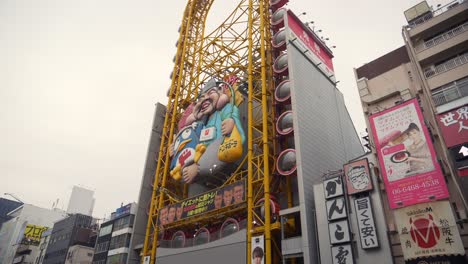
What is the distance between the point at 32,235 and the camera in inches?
3679

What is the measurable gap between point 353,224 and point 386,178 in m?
3.76

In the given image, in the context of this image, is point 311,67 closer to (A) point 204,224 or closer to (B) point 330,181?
(B) point 330,181

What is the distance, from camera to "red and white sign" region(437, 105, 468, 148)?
78.4 ft

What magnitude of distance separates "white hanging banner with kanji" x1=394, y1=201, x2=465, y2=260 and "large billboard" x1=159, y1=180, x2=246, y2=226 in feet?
41.3

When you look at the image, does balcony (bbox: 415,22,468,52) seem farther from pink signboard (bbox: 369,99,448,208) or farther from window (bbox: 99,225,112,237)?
window (bbox: 99,225,112,237)

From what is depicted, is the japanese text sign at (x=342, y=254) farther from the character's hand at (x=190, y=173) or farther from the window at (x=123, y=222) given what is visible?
the window at (x=123, y=222)

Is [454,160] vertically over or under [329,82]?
under

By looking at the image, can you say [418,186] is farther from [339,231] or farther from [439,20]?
[439,20]

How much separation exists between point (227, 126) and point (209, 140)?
102 inches

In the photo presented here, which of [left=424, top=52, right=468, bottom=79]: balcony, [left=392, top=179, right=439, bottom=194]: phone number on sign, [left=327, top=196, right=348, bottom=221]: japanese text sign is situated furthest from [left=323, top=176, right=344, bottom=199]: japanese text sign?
[left=424, top=52, right=468, bottom=79]: balcony

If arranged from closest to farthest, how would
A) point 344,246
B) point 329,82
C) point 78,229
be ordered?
1. point 344,246
2. point 329,82
3. point 78,229

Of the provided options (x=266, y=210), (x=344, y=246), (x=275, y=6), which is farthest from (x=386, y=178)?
(x=275, y=6)

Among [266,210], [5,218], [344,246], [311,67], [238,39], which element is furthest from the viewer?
[5,218]

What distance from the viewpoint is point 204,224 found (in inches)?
1292
